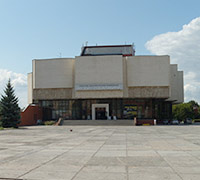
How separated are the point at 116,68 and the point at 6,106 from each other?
947 inches

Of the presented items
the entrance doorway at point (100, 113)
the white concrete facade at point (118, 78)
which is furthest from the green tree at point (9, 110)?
the entrance doorway at point (100, 113)

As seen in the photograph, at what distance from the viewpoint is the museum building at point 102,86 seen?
55.7 metres

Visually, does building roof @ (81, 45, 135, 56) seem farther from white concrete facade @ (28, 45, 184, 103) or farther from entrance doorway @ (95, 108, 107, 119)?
entrance doorway @ (95, 108, 107, 119)

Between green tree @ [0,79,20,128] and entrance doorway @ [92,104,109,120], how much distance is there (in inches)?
888

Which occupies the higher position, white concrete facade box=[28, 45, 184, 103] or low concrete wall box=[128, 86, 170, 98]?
white concrete facade box=[28, 45, 184, 103]

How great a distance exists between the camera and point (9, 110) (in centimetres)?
4019

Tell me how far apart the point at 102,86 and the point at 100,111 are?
7.89 metres

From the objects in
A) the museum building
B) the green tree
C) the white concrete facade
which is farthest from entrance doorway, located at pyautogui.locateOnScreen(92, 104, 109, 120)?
the green tree

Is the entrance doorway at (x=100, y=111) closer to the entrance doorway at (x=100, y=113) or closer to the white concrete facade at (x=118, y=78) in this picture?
the entrance doorway at (x=100, y=113)

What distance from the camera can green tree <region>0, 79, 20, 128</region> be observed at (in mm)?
39531

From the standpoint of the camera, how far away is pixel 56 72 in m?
58.0

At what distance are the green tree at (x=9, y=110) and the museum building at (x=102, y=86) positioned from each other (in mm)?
16807

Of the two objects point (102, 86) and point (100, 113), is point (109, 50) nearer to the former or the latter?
point (100, 113)

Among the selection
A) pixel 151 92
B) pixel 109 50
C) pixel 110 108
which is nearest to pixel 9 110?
pixel 110 108
